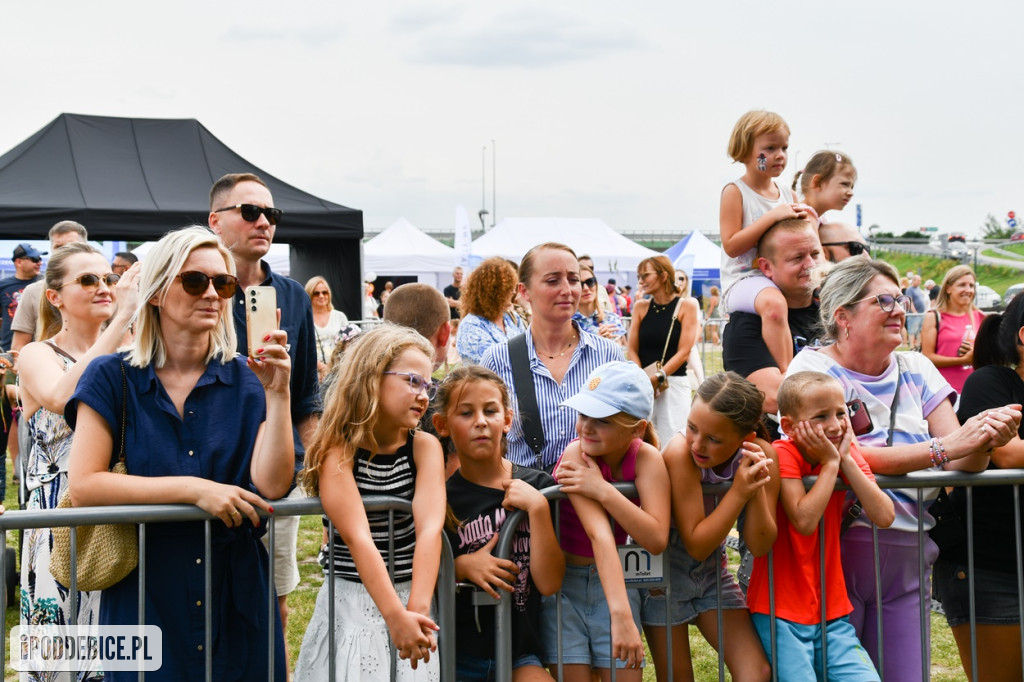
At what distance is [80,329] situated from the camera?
150 inches

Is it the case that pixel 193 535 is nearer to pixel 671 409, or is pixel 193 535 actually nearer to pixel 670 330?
pixel 671 409

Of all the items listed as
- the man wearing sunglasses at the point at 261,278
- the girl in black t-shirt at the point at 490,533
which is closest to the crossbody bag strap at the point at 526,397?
the girl in black t-shirt at the point at 490,533

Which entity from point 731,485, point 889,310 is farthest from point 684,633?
point 889,310

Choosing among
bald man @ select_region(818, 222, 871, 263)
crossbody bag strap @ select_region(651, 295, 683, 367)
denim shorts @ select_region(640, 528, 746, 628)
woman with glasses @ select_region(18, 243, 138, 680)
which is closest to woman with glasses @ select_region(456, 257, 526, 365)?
bald man @ select_region(818, 222, 871, 263)

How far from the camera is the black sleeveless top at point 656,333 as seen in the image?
7711mm

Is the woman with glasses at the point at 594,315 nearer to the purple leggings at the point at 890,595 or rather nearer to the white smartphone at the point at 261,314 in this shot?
the purple leggings at the point at 890,595

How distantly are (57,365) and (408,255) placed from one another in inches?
889

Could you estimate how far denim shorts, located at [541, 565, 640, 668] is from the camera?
2.95m

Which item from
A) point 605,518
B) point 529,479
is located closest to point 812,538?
point 605,518

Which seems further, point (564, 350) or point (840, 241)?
point (840, 241)

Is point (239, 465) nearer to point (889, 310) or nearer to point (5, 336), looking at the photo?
point (889, 310)

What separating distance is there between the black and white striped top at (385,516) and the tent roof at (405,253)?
23.2m

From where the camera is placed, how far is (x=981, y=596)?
129 inches

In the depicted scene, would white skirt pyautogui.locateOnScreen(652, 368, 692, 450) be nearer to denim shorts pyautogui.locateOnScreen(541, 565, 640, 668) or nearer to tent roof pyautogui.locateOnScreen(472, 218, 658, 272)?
denim shorts pyautogui.locateOnScreen(541, 565, 640, 668)
